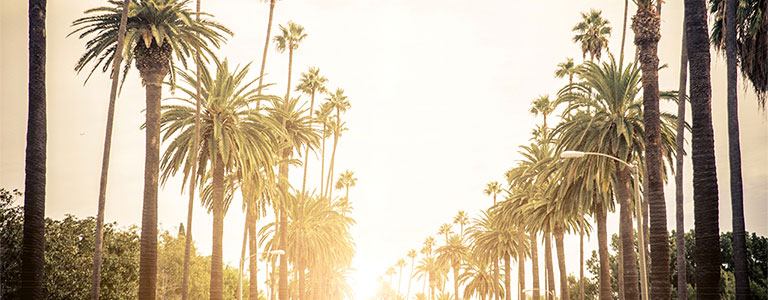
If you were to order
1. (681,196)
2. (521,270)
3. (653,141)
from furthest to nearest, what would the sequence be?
(521,270) → (681,196) → (653,141)

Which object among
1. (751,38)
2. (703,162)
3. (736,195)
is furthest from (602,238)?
(703,162)

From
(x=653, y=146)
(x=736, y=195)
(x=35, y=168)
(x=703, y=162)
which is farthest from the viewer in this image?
(x=653, y=146)

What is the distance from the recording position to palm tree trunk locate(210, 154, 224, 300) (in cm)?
3119

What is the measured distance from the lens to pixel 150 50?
2673 centimetres

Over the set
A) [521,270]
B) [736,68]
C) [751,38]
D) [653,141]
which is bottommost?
[521,270]

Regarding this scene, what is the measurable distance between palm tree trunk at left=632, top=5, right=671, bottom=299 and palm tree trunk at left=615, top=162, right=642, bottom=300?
933 cm

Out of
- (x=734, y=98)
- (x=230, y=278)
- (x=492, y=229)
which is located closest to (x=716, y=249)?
(x=734, y=98)

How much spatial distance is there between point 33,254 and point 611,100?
27.5m

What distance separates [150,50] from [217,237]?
35.8 ft

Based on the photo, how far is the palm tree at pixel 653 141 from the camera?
2172 centimetres

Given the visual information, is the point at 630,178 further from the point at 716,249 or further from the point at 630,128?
the point at 716,249

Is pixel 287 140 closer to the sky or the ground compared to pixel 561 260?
closer to the sky

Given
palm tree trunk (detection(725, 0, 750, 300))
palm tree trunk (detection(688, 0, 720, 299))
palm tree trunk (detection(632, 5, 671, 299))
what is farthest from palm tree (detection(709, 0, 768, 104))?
palm tree trunk (detection(688, 0, 720, 299))

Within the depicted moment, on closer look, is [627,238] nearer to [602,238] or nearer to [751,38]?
[602,238]
